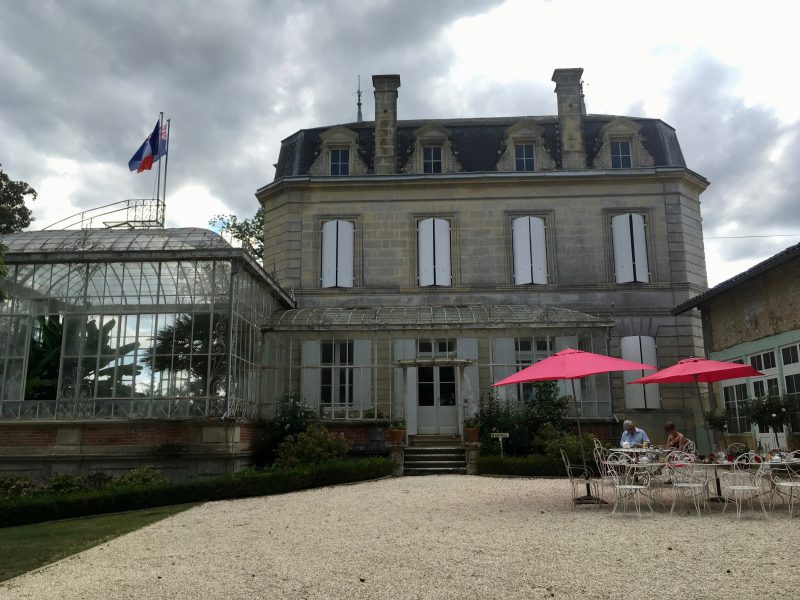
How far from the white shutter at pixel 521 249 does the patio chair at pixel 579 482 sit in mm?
6966

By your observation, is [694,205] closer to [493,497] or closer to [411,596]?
[493,497]

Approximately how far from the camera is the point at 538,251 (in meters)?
18.7

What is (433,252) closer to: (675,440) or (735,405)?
(735,405)

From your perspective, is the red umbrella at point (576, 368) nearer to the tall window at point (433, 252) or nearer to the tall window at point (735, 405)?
the tall window at point (735, 405)

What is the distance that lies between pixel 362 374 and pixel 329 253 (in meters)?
4.43

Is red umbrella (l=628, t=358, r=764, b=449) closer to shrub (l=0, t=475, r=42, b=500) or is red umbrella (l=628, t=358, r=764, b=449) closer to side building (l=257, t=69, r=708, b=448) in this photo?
side building (l=257, t=69, r=708, b=448)

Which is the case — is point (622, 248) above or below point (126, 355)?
above

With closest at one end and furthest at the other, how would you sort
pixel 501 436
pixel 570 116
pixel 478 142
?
pixel 501 436, pixel 570 116, pixel 478 142

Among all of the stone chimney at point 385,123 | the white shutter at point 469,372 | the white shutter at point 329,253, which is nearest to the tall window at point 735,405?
the white shutter at point 469,372

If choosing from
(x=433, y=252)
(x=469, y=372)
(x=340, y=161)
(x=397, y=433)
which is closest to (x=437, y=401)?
(x=469, y=372)

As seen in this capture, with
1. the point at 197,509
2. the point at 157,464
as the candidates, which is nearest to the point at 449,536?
the point at 197,509

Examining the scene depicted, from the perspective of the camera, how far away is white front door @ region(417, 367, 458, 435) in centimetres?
1616

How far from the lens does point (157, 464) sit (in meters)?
12.1

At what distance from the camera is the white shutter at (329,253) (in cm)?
1869
